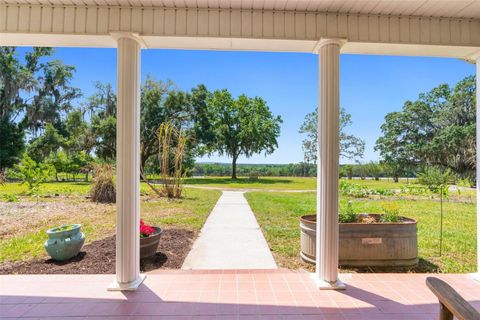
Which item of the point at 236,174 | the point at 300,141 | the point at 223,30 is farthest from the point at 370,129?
the point at 223,30

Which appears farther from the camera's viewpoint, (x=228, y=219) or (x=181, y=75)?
(x=181, y=75)

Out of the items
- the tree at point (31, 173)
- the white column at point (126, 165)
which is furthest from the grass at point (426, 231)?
the tree at point (31, 173)

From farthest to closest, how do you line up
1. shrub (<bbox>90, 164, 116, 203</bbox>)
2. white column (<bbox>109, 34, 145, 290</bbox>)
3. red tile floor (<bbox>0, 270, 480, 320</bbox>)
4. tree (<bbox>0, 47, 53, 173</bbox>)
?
tree (<bbox>0, 47, 53, 173</bbox>)
shrub (<bbox>90, 164, 116, 203</bbox>)
white column (<bbox>109, 34, 145, 290</bbox>)
red tile floor (<bbox>0, 270, 480, 320</bbox>)

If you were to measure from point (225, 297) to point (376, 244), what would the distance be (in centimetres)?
199

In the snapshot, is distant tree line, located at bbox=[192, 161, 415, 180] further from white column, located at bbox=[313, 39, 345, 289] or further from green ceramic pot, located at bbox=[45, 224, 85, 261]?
white column, located at bbox=[313, 39, 345, 289]

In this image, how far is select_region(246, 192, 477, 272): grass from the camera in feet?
12.5

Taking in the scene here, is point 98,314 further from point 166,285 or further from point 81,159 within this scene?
point 81,159

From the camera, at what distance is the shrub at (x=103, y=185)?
796cm

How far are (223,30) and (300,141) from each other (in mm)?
16792

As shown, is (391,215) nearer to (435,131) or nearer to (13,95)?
(13,95)

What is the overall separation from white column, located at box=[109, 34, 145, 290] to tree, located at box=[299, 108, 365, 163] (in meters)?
16.3

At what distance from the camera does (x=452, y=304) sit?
1151 millimetres

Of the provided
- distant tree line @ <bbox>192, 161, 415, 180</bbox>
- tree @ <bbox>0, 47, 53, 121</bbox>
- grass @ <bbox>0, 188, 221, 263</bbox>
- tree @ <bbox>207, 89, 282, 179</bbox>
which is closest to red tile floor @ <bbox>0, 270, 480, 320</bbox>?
grass @ <bbox>0, 188, 221, 263</bbox>

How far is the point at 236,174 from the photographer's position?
62.7 feet
